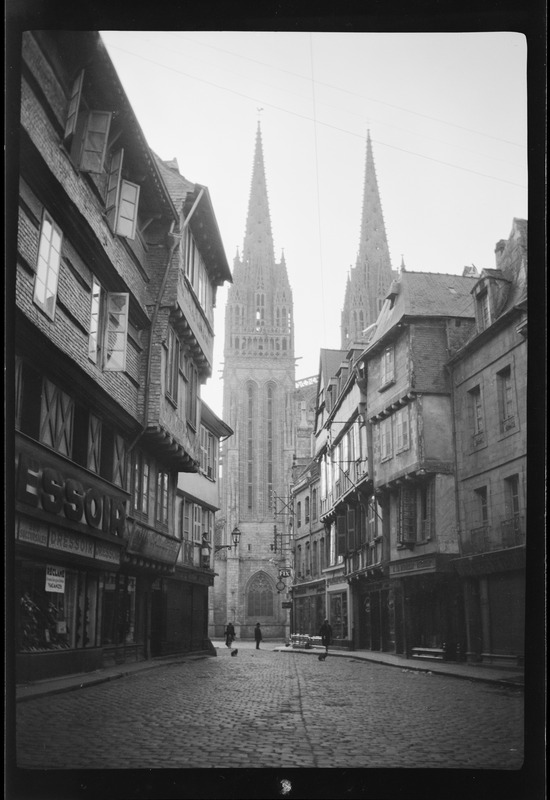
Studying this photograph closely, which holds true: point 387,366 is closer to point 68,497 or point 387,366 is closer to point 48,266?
point 68,497

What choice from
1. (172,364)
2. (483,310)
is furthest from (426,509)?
(172,364)

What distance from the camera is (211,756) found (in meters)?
6.49

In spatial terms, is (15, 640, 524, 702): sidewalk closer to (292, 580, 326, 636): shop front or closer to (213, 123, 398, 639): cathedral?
(213, 123, 398, 639): cathedral

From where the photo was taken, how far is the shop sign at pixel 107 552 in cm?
1028

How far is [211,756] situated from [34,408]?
4243 mm

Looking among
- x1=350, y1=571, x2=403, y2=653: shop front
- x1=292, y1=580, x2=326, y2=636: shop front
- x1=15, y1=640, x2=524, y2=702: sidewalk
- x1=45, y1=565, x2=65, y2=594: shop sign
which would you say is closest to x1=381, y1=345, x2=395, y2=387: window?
x1=350, y1=571, x2=403, y2=653: shop front

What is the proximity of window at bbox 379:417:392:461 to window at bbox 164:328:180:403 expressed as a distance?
4.25 meters

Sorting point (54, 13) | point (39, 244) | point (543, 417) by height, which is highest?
point (54, 13)

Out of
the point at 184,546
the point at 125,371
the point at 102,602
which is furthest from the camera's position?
the point at 184,546

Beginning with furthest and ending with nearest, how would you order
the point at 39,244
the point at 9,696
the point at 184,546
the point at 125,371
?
the point at 184,546
the point at 125,371
the point at 39,244
the point at 9,696

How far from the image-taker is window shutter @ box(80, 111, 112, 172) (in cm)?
974

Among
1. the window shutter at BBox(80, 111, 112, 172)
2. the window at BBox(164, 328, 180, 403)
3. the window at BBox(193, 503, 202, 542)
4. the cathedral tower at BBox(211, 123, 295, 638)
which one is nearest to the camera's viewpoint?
the window shutter at BBox(80, 111, 112, 172)

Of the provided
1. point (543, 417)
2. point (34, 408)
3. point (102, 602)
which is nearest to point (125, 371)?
point (34, 408)

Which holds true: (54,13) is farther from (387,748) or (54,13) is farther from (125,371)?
(387,748)
